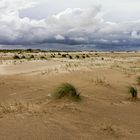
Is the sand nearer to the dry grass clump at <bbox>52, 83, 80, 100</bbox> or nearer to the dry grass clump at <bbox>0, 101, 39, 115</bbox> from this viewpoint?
the dry grass clump at <bbox>0, 101, 39, 115</bbox>

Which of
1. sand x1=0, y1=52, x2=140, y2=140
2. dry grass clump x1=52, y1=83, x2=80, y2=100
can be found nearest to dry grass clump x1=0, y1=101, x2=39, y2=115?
sand x1=0, y1=52, x2=140, y2=140

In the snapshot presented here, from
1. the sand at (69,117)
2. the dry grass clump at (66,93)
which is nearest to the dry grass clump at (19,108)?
the sand at (69,117)

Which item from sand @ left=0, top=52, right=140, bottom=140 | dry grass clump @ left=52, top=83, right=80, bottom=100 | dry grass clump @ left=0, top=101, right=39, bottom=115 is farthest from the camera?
dry grass clump @ left=52, top=83, right=80, bottom=100

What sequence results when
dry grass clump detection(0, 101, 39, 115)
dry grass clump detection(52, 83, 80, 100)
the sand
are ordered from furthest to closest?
dry grass clump detection(52, 83, 80, 100) → dry grass clump detection(0, 101, 39, 115) → the sand

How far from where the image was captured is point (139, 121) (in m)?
12.4

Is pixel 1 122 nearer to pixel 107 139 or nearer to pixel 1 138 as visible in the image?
pixel 1 138

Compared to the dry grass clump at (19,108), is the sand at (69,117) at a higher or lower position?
lower

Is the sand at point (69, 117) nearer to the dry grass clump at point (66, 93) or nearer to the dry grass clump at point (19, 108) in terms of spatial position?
the dry grass clump at point (19, 108)

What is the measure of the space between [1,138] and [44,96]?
6.45 meters

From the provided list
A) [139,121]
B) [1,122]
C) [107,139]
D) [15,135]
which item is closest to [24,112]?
[1,122]

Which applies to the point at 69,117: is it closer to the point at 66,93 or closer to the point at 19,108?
the point at 19,108

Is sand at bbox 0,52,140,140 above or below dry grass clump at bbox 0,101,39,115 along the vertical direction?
below

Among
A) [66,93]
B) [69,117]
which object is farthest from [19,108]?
[66,93]

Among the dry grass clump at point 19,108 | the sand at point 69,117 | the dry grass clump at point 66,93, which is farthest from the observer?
the dry grass clump at point 66,93
